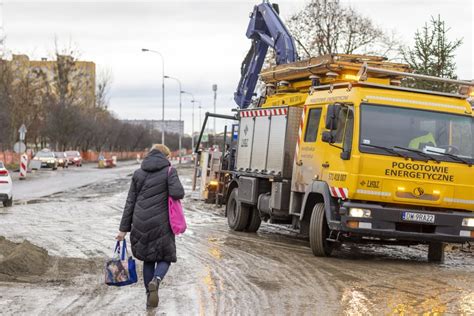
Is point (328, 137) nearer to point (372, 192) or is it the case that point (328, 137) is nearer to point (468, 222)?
point (372, 192)

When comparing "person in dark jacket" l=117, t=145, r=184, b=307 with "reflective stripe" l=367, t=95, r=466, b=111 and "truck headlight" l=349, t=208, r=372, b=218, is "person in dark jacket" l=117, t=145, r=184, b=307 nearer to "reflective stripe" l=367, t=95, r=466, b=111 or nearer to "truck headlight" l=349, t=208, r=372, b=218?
"truck headlight" l=349, t=208, r=372, b=218

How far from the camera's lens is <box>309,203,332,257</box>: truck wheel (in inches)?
489

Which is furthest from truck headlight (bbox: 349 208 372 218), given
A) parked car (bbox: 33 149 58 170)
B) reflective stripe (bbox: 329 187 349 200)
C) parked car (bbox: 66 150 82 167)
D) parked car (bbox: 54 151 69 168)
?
parked car (bbox: 66 150 82 167)

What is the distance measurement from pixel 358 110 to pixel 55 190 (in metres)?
21.1

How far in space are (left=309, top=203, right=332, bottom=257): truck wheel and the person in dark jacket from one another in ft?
15.7

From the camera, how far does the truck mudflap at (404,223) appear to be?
11.6 m

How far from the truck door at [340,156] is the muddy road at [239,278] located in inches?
47.7

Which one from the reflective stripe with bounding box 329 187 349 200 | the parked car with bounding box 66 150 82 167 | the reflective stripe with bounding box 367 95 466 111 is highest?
the reflective stripe with bounding box 367 95 466 111

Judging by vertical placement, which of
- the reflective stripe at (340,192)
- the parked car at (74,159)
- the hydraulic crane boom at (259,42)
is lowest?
the parked car at (74,159)

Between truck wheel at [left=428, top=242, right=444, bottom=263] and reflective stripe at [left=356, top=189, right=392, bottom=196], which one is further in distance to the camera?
truck wheel at [left=428, top=242, right=444, bottom=263]

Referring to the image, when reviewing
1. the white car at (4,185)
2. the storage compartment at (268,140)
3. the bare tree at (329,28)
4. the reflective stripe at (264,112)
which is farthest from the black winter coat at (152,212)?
the bare tree at (329,28)

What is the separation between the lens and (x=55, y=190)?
101ft

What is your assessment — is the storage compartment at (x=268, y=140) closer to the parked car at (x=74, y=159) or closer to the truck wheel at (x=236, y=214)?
the truck wheel at (x=236, y=214)

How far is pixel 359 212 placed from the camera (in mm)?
11617
